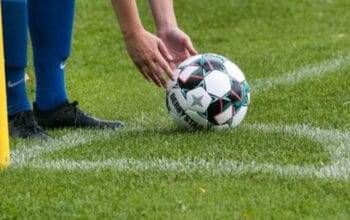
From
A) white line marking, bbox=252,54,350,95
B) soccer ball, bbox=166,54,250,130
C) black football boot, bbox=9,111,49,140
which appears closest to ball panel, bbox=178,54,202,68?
soccer ball, bbox=166,54,250,130

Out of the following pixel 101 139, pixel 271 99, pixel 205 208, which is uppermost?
pixel 205 208

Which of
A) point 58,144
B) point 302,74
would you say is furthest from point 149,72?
point 302,74

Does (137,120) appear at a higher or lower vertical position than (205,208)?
lower

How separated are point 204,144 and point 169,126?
67cm

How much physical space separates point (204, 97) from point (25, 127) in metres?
0.88

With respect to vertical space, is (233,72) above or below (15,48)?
below

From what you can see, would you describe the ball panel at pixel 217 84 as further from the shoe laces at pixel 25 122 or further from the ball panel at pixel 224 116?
the shoe laces at pixel 25 122

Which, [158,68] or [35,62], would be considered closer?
[158,68]

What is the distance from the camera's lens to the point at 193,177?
4.30 meters

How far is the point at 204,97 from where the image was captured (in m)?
5.24

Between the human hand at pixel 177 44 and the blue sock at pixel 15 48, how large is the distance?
0.66 m

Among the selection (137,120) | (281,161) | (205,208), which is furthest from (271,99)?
(205,208)

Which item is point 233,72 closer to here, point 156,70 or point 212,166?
point 156,70

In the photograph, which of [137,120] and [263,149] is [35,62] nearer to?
[137,120]
